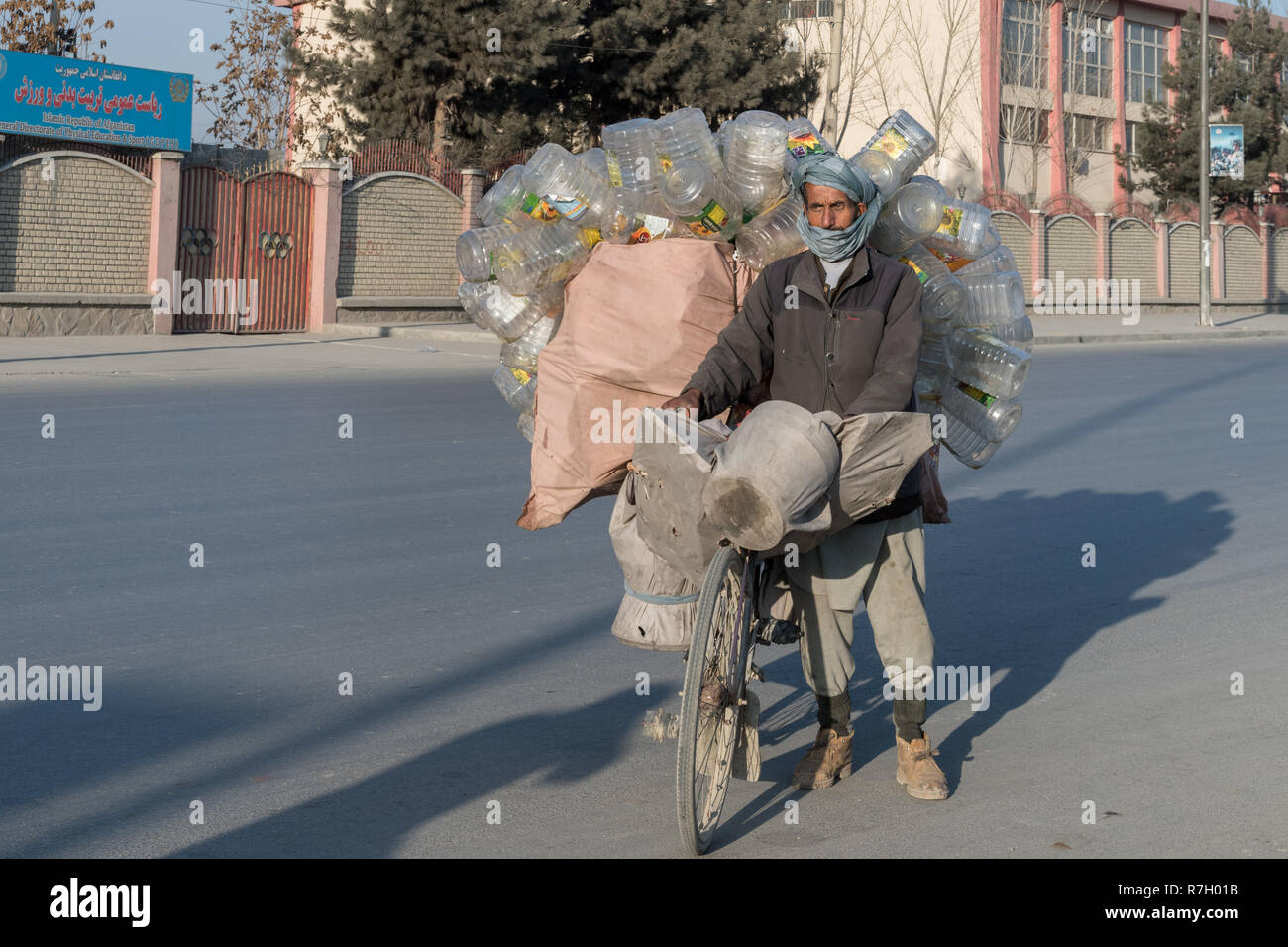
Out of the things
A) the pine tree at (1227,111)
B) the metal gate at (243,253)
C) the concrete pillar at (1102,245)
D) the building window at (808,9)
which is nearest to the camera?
the metal gate at (243,253)

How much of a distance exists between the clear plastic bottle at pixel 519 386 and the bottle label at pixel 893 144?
147 cm

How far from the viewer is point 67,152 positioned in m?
23.0

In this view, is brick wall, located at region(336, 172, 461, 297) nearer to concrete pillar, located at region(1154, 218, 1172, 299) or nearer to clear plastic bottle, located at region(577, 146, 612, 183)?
clear plastic bottle, located at region(577, 146, 612, 183)

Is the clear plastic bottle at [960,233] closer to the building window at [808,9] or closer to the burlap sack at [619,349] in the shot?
the burlap sack at [619,349]

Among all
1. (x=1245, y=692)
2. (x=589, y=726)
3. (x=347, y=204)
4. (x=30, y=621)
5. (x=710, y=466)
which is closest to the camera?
(x=710, y=466)

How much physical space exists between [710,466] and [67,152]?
21.6 m

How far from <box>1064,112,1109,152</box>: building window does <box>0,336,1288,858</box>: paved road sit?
141 ft

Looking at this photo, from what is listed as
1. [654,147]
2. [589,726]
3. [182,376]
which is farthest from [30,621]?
[182,376]

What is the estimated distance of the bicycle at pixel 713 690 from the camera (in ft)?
12.7

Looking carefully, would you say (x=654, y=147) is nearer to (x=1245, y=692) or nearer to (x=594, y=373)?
(x=594, y=373)

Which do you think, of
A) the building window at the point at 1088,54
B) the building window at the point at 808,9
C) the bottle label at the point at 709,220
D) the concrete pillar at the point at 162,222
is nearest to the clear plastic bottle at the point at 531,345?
the bottle label at the point at 709,220

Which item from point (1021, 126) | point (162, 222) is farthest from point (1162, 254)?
point (162, 222)

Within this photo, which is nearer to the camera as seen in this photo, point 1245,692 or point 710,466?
point 710,466

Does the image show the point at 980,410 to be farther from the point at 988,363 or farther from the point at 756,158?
the point at 756,158
